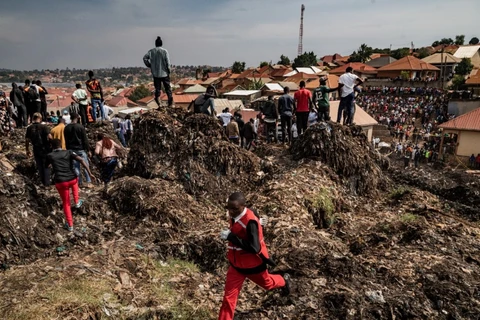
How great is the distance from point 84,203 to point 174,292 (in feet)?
8.90

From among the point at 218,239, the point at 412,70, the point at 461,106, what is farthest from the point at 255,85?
the point at 218,239

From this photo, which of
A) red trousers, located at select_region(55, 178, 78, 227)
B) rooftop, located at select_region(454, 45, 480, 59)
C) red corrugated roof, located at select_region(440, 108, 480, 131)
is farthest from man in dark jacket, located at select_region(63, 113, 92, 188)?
rooftop, located at select_region(454, 45, 480, 59)

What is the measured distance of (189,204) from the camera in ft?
21.0

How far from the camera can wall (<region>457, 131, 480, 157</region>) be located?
74.7 feet

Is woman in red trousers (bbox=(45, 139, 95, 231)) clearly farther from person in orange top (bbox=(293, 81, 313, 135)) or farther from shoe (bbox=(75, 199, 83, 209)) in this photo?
person in orange top (bbox=(293, 81, 313, 135))

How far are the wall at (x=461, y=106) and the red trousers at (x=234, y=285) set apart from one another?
34.4 m

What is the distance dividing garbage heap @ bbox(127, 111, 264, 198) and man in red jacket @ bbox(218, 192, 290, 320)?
139 inches

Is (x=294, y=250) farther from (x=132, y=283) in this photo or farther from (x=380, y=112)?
(x=380, y=112)

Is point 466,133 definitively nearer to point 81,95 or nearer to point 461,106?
point 461,106

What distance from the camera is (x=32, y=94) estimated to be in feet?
34.3

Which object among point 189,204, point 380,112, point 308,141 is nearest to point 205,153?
point 189,204

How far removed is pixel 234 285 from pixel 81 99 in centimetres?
755

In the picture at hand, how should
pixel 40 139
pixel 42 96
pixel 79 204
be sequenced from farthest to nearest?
pixel 42 96 < pixel 40 139 < pixel 79 204

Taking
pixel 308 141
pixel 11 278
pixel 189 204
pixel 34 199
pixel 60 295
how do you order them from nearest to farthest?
1. pixel 60 295
2. pixel 11 278
3. pixel 34 199
4. pixel 189 204
5. pixel 308 141
